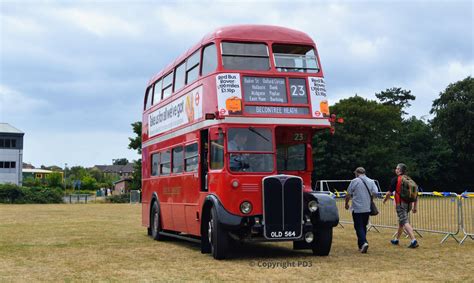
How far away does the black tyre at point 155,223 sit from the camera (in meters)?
17.7

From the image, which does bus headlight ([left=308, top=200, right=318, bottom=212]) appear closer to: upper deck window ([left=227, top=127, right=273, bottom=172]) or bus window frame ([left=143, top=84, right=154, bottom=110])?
upper deck window ([left=227, top=127, right=273, bottom=172])

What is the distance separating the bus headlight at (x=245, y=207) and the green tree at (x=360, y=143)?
49682 mm

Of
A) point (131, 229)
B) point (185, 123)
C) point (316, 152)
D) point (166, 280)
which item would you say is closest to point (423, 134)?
point (316, 152)

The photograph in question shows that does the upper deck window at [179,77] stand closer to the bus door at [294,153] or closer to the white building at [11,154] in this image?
the bus door at [294,153]

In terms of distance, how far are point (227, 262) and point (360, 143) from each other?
181 ft

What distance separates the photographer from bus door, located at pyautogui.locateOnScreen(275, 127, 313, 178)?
43.8ft

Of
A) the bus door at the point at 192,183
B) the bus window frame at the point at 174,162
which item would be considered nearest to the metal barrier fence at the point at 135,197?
the bus window frame at the point at 174,162

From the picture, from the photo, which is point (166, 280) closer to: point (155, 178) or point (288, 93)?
point (288, 93)

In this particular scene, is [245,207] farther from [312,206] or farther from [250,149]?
[312,206]

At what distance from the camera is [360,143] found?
65.4 m

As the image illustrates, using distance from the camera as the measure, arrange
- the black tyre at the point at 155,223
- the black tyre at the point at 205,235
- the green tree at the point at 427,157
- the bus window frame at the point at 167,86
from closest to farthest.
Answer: the black tyre at the point at 205,235 → the bus window frame at the point at 167,86 → the black tyre at the point at 155,223 → the green tree at the point at 427,157

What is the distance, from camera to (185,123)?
1482 cm

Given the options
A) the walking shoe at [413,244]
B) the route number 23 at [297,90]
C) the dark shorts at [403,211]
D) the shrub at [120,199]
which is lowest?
the walking shoe at [413,244]

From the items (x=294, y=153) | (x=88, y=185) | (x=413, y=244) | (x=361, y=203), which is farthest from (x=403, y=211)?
(x=88, y=185)
